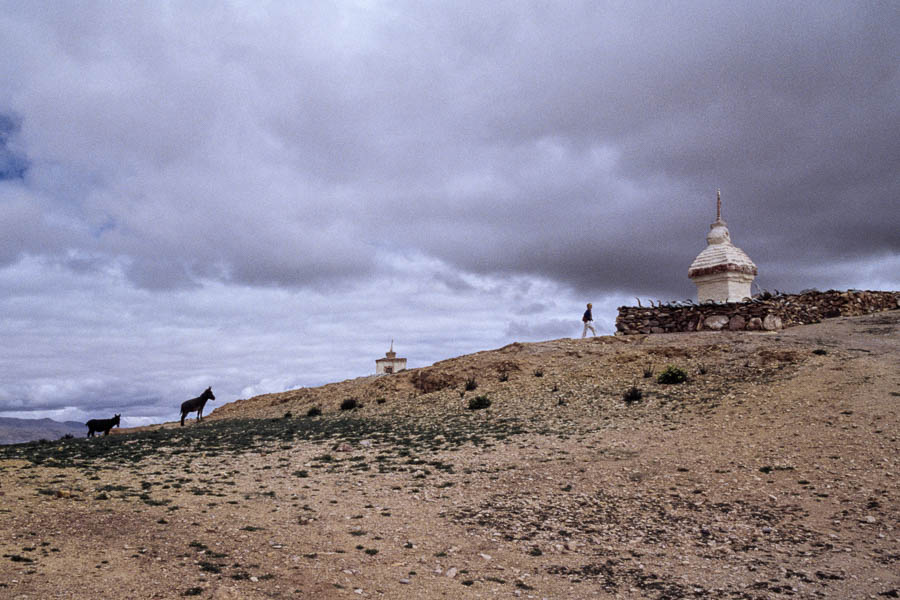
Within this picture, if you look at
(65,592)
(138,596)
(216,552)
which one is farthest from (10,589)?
(216,552)

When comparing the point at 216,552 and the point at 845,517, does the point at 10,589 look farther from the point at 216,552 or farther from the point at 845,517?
the point at 845,517

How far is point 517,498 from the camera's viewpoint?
Result: 34.4ft

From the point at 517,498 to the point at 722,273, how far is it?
24.1m

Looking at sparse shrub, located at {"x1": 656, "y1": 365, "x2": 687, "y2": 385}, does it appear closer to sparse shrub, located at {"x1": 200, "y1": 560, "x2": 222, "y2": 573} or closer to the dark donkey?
sparse shrub, located at {"x1": 200, "y1": 560, "x2": 222, "y2": 573}

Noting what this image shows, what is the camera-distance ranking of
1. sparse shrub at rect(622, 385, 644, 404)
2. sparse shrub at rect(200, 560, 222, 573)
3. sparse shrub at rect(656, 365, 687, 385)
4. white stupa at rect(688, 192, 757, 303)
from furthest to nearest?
white stupa at rect(688, 192, 757, 303), sparse shrub at rect(656, 365, 687, 385), sparse shrub at rect(622, 385, 644, 404), sparse shrub at rect(200, 560, 222, 573)

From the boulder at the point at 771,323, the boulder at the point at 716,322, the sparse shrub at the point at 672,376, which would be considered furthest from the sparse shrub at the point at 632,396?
the boulder at the point at 771,323

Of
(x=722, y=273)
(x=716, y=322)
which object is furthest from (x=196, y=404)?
(x=722, y=273)

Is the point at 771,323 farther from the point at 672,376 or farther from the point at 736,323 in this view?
the point at 672,376

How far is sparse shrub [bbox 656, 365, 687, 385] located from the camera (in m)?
18.8

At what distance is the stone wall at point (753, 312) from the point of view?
84.1 ft

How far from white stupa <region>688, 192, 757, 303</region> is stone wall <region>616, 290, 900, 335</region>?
9.94 feet

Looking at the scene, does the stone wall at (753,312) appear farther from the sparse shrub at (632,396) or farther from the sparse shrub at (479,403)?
the sparse shrub at (479,403)

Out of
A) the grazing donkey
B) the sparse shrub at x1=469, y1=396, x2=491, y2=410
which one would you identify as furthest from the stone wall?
the grazing donkey

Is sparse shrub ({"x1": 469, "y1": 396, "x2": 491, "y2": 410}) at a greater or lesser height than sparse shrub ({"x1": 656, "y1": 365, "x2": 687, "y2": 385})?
lesser
